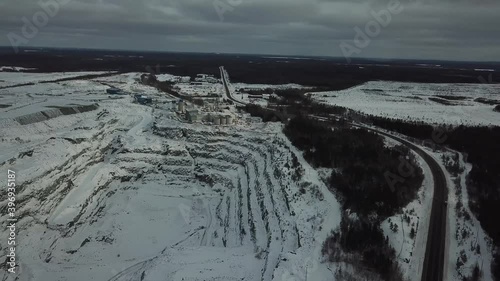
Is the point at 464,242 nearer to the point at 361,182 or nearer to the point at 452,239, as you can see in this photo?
the point at 452,239

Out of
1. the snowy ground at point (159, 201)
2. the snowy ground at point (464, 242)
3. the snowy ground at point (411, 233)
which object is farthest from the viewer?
the snowy ground at point (159, 201)

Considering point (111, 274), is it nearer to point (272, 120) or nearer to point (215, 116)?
point (215, 116)

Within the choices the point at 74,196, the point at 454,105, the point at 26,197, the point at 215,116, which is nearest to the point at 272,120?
the point at 215,116

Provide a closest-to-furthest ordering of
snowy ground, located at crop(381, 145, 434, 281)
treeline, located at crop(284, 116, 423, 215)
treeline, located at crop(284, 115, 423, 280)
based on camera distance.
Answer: snowy ground, located at crop(381, 145, 434, 281)
treeline, located at crop(284, 115, 423, 280)
treeline, located at crop(284, 116, 423, 215)

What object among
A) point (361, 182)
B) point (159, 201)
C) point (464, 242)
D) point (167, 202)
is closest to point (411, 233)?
point (464, 242)

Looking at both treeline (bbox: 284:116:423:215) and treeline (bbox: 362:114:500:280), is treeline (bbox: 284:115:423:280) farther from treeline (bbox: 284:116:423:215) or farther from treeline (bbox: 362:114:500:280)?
treeline (bbox: 362:114:500:280)

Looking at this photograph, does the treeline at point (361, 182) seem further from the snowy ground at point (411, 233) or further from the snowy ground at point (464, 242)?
the snowy ground at point (464, 242)

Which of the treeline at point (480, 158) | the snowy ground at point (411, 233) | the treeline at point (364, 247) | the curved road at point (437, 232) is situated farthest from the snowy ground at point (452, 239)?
the treeline at point (364, 247)

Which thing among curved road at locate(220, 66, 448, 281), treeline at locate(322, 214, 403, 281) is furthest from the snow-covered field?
treeline at locate(322, 214, 403, 281)

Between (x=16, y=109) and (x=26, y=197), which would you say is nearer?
(x=26, y=197)
